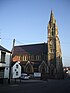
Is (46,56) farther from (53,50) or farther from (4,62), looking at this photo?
(4,62)

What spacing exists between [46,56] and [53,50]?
449cm

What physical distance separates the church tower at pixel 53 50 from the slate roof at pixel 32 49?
13.4ft

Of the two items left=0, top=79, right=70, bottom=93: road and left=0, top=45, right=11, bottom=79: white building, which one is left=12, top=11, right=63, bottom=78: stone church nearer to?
left=0, top=45, right=11, bottom=79: white building

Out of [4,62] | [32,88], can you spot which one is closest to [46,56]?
[4,62]

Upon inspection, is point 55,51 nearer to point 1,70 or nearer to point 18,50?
point 18,50

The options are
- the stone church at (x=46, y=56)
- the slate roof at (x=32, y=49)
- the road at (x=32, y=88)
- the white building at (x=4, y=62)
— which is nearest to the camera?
the road at (x=32, y=88)

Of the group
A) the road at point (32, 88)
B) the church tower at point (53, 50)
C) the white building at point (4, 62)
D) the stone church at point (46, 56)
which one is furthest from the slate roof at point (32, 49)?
the road at point (32, 88)

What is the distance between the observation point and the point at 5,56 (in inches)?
1256

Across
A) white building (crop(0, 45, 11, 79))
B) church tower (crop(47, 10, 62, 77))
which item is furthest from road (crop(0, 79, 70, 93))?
church tower (crop(47, 10, 62, 77))

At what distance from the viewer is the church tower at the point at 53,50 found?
66688 mm

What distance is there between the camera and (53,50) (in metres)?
70.1

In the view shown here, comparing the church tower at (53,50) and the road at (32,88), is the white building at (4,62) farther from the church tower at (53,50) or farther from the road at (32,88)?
the church tower at (53,50)

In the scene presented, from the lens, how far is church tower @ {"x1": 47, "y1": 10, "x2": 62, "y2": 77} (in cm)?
6669

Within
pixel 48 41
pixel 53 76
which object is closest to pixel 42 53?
pixel 48 41
